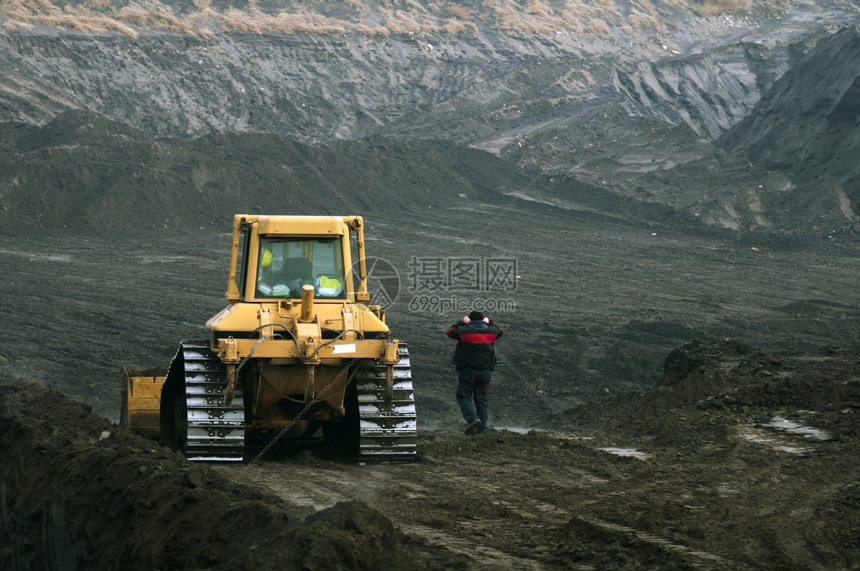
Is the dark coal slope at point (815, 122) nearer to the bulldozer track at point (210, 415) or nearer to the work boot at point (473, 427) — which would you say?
the work boot at point (473, 427)

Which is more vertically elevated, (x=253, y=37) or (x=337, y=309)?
(x=253, y=37)

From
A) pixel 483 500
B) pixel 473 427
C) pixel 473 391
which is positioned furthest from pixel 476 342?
pixel 483 500

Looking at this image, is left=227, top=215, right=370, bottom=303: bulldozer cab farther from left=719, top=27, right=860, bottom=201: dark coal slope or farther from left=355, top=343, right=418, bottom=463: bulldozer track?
left=719, top=27, right=860, bottom=201: dark coal slope

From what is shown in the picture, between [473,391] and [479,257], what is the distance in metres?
16.1

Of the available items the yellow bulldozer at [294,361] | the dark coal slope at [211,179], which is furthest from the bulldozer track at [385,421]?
the dark coal slope at [211,179]

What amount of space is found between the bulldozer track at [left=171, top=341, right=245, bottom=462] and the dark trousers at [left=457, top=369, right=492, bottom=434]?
352 cm

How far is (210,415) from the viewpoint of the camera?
9008mm

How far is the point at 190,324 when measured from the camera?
1925 cm

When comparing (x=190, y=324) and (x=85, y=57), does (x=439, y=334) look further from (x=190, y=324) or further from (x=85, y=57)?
(x=85, y=57)

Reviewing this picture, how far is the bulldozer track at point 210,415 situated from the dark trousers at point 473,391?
3.52 metres

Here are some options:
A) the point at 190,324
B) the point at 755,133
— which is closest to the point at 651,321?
the point at 190,324

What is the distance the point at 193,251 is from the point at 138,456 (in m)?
20.2

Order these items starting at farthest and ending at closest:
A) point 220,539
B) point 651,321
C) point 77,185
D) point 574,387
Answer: point 77,185, point 651,321, point 574,387, point 220,539

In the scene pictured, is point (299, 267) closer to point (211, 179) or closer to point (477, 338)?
point (477, 338)
